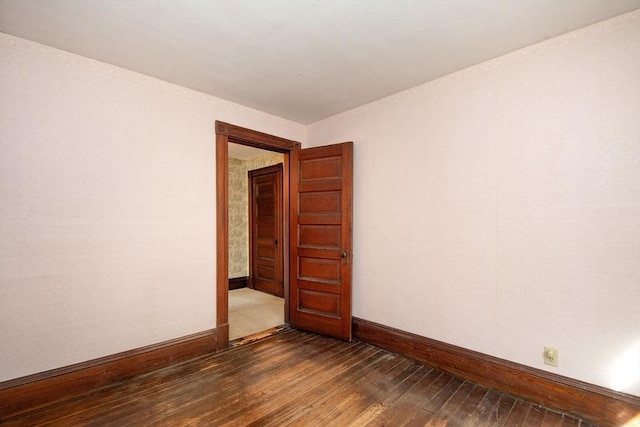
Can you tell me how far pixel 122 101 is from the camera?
8.50ft

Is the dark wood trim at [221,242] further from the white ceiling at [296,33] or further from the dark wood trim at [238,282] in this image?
the dark wood trim at [238,282]

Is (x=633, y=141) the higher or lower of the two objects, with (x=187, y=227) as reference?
higher

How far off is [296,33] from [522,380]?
3.09 meters

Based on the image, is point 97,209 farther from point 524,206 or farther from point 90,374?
point 524,206

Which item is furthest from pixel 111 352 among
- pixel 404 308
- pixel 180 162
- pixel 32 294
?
pixel 404 308

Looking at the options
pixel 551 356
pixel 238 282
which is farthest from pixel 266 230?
pixel 551 356

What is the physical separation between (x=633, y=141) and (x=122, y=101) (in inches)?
152

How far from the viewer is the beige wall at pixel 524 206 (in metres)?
1.94

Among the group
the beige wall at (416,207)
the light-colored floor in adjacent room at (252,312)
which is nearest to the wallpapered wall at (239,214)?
the light-colored floor in adjacent room at (252,312)

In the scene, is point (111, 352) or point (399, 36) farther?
point (111, 352)

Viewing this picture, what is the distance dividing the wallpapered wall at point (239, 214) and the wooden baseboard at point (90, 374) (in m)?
3.17

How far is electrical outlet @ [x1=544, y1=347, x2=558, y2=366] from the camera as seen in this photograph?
2148 millimetres

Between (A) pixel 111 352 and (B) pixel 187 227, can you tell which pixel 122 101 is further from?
(A) pixel 111 352

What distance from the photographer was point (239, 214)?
627cm
